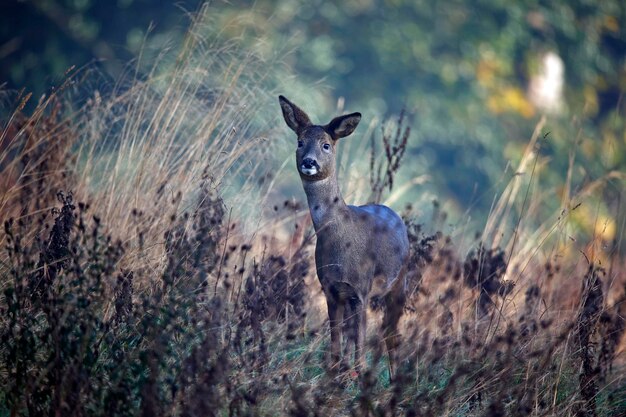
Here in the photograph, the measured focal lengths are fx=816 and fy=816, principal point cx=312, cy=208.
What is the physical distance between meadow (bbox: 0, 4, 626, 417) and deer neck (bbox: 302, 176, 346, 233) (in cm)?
19

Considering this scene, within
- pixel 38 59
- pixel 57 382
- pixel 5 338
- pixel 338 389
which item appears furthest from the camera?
pixel 38 59

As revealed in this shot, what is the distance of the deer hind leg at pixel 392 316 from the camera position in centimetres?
502

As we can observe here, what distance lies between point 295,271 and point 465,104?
13.2 m

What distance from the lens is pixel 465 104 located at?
18.2 metres

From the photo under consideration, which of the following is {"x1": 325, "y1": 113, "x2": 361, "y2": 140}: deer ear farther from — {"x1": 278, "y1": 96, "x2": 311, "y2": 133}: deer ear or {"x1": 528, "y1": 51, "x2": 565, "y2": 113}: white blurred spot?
{"x1": 528, "y1": 51, "x2": 565, "y2": 113}: white blurred spot

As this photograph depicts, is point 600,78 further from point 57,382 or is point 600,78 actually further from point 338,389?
point 57,382

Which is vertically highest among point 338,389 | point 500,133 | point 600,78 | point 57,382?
point 600,78

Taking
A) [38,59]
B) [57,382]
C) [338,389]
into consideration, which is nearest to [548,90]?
[38,59]

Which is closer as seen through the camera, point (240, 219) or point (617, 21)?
point (240, 219)

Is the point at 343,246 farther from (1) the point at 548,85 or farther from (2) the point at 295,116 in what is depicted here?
(1) the point at 548,85

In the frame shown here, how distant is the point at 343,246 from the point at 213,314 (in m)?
1.21

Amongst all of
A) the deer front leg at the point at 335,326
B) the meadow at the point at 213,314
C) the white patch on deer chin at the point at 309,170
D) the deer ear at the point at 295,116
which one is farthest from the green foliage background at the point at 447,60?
the deer front leg at the point at 335,326

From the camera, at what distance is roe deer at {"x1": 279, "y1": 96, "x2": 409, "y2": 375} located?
16.8 ft

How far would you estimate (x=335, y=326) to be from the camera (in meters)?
4.88
